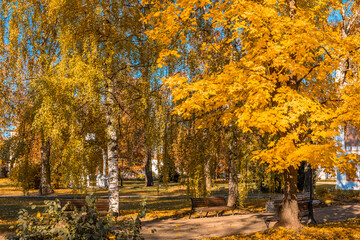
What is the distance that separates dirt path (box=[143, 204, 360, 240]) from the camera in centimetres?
895

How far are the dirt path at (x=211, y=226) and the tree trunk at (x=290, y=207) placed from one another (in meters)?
0.73

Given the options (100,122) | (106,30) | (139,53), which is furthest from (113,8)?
(100,122)

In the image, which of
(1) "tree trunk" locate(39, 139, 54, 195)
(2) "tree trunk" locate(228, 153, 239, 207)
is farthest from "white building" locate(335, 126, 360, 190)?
(1) "tree trunk" locate(39, 139, 54, 195)

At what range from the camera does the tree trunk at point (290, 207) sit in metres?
9.18

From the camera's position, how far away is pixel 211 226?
33.2 feet

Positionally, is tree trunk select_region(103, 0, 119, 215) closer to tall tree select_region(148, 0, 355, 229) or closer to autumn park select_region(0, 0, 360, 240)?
autumn park select_region(0, 0, 360, 240)

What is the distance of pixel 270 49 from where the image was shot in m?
7.76

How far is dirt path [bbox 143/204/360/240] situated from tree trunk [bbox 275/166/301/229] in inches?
28.6

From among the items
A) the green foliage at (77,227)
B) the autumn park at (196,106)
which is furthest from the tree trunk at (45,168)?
the green foliage at (77,227)

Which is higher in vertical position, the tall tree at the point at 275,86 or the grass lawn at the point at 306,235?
the tall tree at the point at 275,86

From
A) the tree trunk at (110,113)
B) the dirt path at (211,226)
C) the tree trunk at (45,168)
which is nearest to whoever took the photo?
the dirt path at (211,226)

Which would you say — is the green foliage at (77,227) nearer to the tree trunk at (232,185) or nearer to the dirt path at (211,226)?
the dirt path at (211,226)

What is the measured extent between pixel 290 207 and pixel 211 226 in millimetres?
2226

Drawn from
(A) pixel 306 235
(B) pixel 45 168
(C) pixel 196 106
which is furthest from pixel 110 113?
(B) pixel 45 168
